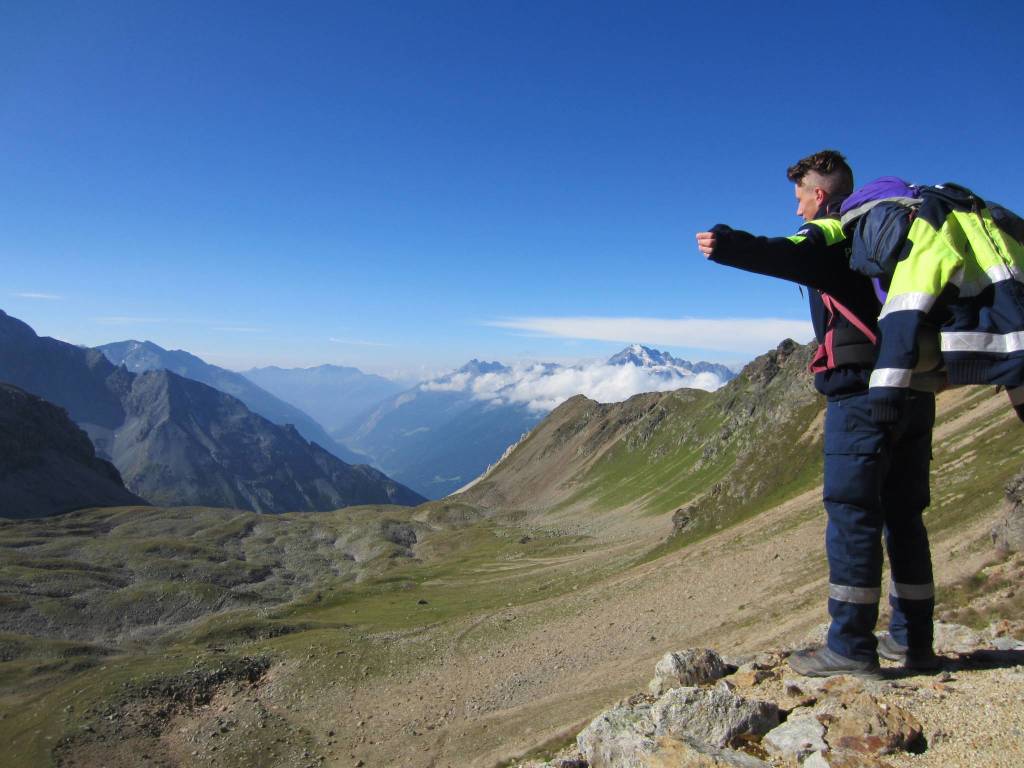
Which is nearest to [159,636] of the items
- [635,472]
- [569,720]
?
[569,720]

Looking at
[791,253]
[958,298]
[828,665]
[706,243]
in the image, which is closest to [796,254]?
[791,253]

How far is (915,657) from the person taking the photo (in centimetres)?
807

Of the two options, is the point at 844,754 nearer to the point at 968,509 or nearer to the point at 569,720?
the point at 569,720

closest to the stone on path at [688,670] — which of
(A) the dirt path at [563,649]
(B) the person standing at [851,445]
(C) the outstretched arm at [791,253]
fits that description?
(B) the person standing at [851,445]

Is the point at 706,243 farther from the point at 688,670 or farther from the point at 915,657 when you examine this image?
the point at 688,670

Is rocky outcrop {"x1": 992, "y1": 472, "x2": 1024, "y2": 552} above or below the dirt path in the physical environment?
above

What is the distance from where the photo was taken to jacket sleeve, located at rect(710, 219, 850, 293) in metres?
6.58

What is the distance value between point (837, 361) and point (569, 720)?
→ 71.3 feet

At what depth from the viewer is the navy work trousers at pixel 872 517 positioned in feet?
23.1

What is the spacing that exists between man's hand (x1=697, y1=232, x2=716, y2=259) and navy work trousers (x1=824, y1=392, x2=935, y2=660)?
2515 millimetres

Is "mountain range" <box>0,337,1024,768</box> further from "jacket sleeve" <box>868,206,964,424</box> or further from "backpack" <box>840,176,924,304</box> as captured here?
"backpack" <box>840,176,924,304</box>

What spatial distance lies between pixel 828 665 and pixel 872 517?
2.27m

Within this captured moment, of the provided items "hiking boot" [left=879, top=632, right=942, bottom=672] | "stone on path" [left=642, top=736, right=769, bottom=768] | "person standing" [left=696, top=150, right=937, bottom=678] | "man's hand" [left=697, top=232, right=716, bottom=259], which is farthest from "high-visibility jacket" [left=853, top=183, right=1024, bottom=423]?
"hiking boot" [left=879, top=632, right=942, bottom=672]

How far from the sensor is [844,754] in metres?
6.18
